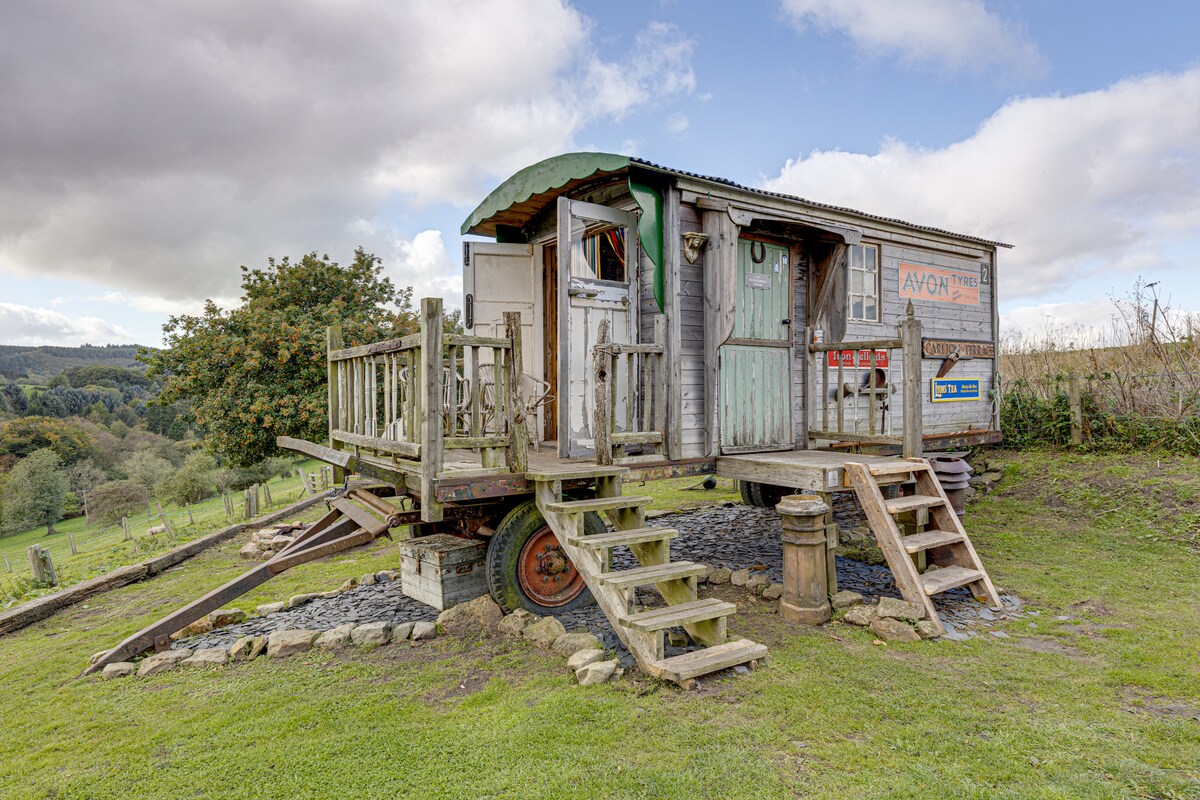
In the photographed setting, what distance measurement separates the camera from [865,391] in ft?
24.2

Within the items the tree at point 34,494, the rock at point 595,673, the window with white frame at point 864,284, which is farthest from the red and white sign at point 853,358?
the tree at point 34,494

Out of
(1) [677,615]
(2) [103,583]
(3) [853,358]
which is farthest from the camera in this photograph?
(3) [853,358]

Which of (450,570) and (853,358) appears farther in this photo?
(853,358)

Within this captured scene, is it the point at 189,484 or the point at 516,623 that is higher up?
the point at 516,623

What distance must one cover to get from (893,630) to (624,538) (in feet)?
6.39

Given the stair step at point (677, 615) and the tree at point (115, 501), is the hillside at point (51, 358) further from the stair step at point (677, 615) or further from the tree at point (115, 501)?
the stair step at point (677, 615)

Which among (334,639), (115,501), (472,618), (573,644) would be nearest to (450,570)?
(472,618)

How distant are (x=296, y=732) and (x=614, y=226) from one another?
14.7 ft

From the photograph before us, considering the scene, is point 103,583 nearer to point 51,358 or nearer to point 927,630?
point 927,630

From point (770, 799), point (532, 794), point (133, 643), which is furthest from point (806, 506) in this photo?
point (133, 643)

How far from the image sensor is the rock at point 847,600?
4.91 meters

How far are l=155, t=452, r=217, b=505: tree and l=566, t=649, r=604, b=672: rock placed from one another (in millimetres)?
34596

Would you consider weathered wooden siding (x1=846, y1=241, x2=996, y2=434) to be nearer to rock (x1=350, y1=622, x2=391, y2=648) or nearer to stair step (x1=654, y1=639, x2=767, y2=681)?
stair step (x1=654, y1=639, x2=767, y2=681)

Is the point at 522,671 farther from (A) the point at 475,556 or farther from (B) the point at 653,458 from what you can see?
(B) the point at 653,458
